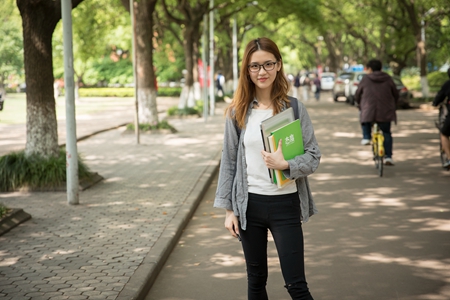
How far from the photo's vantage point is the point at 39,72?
423 inches

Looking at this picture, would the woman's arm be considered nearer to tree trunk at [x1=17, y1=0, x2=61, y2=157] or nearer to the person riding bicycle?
tree trunk at [x1=17, y1=0, x2=61, y2=157]

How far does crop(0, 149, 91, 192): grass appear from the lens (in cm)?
1041

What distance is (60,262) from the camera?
6.24 meters

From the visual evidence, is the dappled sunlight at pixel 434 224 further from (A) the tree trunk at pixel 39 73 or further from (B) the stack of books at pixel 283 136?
(A) the tree trunk at pixel 39 73

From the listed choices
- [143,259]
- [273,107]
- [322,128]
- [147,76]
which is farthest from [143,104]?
[273,107]

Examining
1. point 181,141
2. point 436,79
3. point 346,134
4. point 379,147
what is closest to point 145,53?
point 181,141

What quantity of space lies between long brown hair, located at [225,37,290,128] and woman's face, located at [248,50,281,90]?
0.03m

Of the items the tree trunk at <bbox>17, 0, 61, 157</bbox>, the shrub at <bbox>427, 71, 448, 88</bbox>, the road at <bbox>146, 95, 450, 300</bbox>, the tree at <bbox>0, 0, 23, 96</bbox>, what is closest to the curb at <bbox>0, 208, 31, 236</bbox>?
the road at <bbox>146, 95, 450, 300</bbox>

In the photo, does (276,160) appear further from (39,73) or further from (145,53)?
(145,53)

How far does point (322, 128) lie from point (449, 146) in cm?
1101

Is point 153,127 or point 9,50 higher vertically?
point 9,50

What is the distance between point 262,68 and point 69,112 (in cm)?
580

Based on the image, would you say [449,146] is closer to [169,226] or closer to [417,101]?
[169,226]

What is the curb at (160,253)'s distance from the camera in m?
5.40
